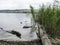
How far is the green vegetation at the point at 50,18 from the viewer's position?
25.0 feet

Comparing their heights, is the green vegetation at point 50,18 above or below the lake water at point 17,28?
above

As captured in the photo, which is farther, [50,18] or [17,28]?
[17,28]

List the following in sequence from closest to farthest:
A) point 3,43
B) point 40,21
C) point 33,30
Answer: point 3,43 < point 40,21 < point 33,30

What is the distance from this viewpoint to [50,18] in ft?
25.0

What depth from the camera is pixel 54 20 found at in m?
7.57

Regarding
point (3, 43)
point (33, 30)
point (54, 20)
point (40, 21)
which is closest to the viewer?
point (3, 43)

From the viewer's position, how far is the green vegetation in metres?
7.63

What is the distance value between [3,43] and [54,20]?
92.6 inches

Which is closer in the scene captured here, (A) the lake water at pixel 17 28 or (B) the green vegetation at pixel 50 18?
(B) the green vegetation at pixel 50 18

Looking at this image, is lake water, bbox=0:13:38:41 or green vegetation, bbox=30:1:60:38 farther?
lake water, bbox=0:13:38:41

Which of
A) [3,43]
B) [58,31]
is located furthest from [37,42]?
[58,31]

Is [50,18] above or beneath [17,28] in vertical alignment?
above

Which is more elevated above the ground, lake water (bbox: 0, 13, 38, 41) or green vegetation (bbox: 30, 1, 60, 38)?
green vegetation (bbox: 30, 1, 60, 38)

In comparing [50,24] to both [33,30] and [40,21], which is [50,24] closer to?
[40,21]
